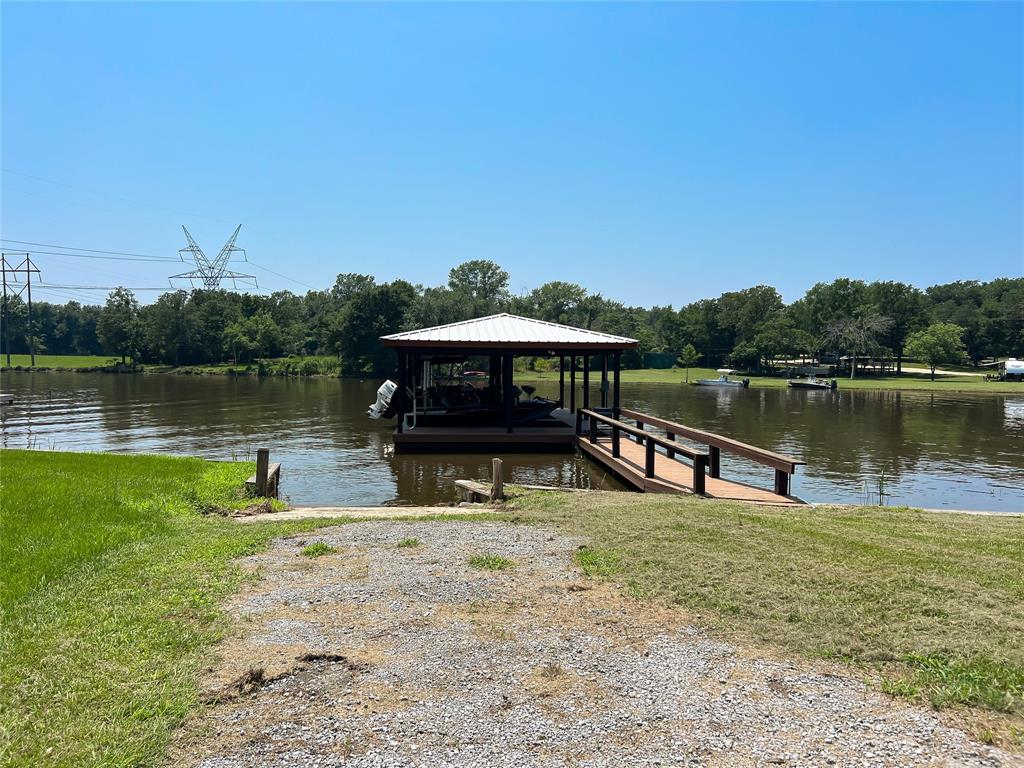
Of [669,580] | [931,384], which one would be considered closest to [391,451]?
[669,580]

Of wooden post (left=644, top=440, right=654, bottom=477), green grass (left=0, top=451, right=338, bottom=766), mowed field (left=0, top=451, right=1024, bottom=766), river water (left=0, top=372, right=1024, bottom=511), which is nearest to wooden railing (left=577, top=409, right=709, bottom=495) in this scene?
wooden post (left=644, top=440, right=654, bottom=477)

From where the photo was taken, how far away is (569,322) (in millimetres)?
88875

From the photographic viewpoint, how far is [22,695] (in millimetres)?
3588

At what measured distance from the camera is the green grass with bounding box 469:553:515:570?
20.5 feet

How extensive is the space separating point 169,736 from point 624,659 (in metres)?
2.64

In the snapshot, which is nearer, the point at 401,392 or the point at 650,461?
the point at 650,461

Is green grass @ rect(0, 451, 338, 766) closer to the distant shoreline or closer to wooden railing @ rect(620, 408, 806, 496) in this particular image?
wooden railing @ rect(620, 408, 806, 496)

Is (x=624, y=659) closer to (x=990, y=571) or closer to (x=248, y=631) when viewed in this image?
(x=248, y=631)

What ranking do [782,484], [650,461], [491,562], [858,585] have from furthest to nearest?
[650,461]
[782,484]
[491,562]
[858,585]

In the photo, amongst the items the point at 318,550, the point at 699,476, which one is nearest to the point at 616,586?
the point at 318,550

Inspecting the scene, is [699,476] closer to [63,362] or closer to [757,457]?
[757,457]

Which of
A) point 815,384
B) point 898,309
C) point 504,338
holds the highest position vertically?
point 898,309

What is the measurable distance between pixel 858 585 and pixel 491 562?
10.5 feet

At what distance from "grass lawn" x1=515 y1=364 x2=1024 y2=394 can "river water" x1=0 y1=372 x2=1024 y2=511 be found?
1145 centimetres
